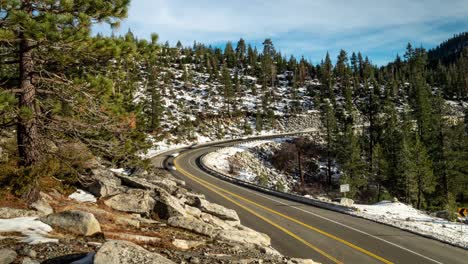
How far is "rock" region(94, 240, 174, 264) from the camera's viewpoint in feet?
16.0

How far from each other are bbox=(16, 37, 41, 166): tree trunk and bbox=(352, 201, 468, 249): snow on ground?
602 inches

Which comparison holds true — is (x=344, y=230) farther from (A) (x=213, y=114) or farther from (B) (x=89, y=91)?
(A) (x=213, y=114)

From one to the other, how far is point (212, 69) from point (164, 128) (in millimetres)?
55331

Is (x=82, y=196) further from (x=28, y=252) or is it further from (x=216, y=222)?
(x=28, y=252)

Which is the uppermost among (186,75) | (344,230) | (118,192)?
(186,75)

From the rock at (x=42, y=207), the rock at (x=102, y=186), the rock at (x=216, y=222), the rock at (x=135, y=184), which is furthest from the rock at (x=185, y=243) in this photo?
the rock at (x=135, y=184)

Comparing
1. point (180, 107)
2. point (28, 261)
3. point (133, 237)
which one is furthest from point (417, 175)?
point (180, 107)

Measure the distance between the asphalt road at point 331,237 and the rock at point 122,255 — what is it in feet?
26.2

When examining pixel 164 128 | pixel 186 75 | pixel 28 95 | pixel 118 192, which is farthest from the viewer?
pixel 186 75

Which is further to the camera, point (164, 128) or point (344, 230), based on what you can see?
point (164, 128)

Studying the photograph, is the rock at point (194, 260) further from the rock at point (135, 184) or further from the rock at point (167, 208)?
the rock at point (135, 184)

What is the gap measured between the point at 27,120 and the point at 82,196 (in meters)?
3.38

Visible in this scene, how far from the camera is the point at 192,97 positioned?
290 ft

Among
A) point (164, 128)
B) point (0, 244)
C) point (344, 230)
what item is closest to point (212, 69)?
point (164, 128)
